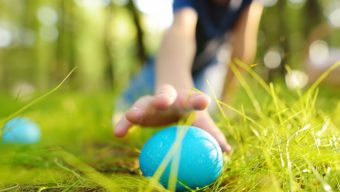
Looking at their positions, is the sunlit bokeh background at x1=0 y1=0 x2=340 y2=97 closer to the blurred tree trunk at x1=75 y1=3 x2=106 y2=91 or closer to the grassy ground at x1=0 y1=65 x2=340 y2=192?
the blurred tree trunk at x1=75 y1=3 x2=106 y2=91

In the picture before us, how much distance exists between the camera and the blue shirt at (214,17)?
8.68ft

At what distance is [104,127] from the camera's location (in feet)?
8.75

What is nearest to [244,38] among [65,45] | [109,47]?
[109,47]

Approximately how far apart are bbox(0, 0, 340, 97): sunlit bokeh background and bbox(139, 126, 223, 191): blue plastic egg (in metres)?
7.58

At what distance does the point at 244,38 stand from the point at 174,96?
1843 millimetres

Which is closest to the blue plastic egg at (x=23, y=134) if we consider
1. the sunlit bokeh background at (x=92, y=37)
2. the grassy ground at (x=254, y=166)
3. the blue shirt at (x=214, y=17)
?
the grassy ground at (x=254, y=166)

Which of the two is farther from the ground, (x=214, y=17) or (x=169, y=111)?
(x=214, y=17)

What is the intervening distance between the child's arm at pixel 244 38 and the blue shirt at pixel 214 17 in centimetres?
6

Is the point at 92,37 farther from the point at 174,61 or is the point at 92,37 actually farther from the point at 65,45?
the point at 174,61

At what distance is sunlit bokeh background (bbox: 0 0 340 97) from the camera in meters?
9.59

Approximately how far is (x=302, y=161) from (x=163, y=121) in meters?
0.52

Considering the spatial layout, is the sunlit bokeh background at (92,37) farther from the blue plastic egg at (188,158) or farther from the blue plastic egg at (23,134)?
the blue plastic egg at (188,158)

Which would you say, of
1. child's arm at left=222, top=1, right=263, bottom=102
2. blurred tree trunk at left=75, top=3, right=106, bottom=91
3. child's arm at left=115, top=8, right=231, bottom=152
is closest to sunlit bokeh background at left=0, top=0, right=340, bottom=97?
blurred tree trunk at left=75, top=3, right=106, bottom=91

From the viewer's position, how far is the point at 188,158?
1.13 m
